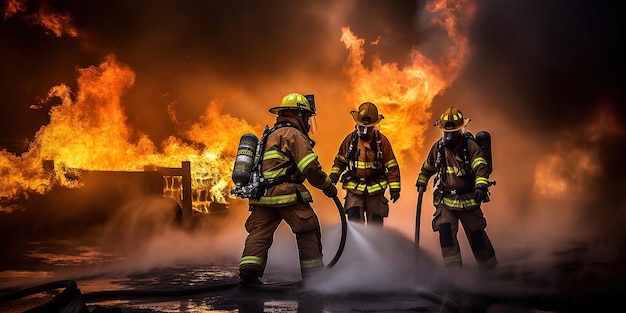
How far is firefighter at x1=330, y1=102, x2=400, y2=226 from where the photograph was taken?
8641mm

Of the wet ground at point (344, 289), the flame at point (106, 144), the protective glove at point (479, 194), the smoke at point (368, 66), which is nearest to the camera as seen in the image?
the wet ground at point (344, 289)

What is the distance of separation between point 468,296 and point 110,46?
12775 millimetres

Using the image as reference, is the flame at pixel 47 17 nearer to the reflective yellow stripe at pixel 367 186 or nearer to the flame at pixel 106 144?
the flame at pixel 106 144

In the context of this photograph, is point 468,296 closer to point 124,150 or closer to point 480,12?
point 124,150

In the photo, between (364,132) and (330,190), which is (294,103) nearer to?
(330,190)

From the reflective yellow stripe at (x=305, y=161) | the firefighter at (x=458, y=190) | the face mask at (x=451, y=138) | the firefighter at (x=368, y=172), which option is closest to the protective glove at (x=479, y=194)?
the firefighter at (x=458, y=190)

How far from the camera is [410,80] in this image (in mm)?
15562

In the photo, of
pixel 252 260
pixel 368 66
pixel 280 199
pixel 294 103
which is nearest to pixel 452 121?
pixel 294 103

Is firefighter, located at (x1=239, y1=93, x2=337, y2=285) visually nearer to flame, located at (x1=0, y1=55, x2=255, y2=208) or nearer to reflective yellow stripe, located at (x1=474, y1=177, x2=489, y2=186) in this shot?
reflective yellow stripe, located at (x1=474, y1=177, x2=489, y2=186)

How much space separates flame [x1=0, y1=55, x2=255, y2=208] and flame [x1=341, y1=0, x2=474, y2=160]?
3357mm

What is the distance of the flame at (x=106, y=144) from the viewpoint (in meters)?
13.4

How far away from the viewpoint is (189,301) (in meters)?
5.93

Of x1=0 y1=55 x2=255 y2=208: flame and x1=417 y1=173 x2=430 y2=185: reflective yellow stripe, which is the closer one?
x1=417 y1=173 x2=430 y2=185: reflective yellow stripe

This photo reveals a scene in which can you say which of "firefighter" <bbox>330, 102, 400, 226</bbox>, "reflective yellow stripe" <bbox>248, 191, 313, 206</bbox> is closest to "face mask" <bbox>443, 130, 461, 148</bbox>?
"firefighter" <bbox>330, 102, 400, 226</bbox>
